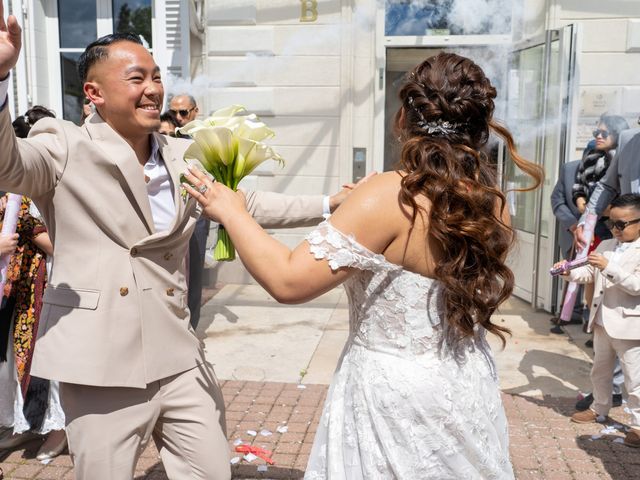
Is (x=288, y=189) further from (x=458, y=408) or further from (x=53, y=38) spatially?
(x=458, y=408)

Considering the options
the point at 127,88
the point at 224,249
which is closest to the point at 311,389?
the point at 224,249

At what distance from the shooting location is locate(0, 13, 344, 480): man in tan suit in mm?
2246

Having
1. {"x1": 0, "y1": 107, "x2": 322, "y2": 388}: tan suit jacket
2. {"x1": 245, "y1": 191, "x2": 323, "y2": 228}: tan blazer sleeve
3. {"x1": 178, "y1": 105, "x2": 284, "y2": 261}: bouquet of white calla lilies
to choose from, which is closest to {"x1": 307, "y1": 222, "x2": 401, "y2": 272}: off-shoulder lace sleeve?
{"x1": 178, "y1": 105, "x2": 284, "y2": 261}: bouquet of white calla lilies

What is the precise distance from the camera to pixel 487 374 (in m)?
2.14

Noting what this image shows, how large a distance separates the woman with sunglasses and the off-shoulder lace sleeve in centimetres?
442

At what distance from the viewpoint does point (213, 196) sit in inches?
81.0

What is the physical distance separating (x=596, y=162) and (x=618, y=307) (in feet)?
7.55

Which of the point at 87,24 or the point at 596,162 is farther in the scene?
the point at 87,24

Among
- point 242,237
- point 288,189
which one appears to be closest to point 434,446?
point 242,237

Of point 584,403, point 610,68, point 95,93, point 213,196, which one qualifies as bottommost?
point 584,403

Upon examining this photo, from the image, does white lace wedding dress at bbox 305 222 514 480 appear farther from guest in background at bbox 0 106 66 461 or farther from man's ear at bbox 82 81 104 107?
guest in background at bbox 0 106 66 461

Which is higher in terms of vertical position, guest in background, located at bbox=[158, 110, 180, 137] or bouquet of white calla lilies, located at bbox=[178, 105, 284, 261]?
bouquet of white calla lilies, located at bbox=[178, 105, 284, 261]

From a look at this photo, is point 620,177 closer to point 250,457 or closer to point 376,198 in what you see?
point 250,457

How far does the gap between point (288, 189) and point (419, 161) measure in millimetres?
6225
